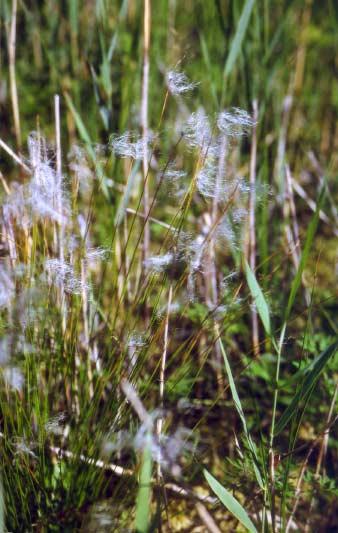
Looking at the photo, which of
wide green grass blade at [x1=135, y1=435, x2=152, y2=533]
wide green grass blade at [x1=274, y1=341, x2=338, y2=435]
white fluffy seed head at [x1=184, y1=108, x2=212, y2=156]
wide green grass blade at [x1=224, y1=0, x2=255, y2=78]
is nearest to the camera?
wide green grass blade at [x1=135, y1=435, x2=152, y2=533]

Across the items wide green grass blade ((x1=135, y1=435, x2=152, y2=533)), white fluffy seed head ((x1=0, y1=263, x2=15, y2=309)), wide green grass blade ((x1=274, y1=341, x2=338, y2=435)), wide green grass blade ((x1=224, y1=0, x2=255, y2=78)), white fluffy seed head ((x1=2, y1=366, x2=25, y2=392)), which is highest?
wide green grass blade ((x1=224, y1=0, x2=255, y2=78))

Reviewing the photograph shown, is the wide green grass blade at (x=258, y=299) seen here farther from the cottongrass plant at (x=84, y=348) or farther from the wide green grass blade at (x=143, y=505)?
the wide green grass blade at (x=143, y=505)

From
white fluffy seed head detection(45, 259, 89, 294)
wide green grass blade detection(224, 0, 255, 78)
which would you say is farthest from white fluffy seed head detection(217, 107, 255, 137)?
white fluffy seed head detection(45, 259, 89, 294)

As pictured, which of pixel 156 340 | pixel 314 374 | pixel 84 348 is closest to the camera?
pixel 314 374

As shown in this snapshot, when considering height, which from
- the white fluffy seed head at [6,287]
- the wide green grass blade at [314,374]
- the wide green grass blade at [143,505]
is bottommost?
the wide green grass blade at [143,505]

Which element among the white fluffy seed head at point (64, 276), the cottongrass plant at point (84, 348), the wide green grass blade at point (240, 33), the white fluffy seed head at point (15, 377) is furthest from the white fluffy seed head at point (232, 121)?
the white fluffy seed head at point (15, 377)

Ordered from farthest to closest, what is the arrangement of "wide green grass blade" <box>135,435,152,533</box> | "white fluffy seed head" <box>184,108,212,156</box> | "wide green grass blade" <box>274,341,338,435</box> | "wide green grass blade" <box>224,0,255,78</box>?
"wide green grass blade" <box>224,0,255,78</box>, "white fluffy seed head" <box>184,108,212,156</box>, "wide green grass blade" <box>274,341,338,435</box>, "wide green grass blade" <box>135,435,152,533</box>

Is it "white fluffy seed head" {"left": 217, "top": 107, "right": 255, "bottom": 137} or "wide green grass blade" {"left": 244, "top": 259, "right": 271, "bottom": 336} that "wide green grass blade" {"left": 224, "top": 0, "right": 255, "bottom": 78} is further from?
"wide green grass blade" {"left": 244, "top": 259, "right": 271, "bottom": 336}

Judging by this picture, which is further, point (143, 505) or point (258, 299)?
point (258, 299)

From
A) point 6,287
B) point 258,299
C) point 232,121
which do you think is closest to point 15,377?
point 6,287

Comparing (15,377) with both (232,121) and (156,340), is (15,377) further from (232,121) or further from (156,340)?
(232,121)

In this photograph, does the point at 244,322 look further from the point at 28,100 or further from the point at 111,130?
the point at 28,100

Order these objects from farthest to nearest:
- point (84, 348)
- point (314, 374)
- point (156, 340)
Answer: point (84, 348), point (156, 340), point (314, 374)

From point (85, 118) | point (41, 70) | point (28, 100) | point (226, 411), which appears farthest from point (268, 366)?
point (41, 70)
